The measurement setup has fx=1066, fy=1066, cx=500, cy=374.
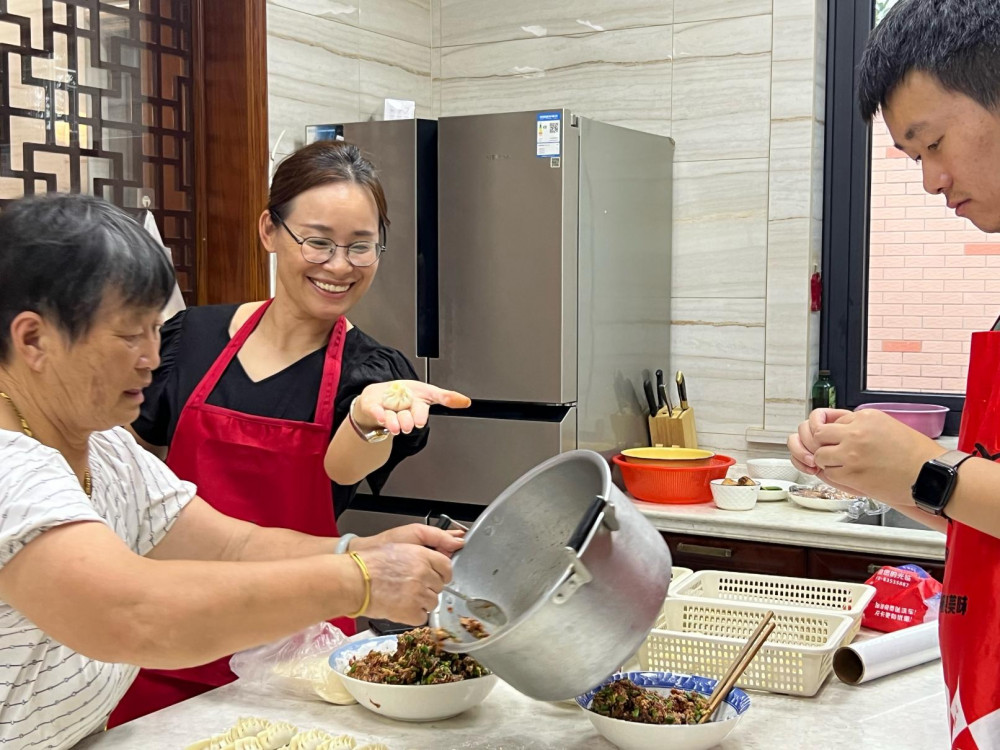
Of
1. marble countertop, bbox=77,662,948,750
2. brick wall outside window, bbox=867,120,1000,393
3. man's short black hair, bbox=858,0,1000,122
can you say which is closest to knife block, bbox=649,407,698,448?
brick wall outside window, bbox=867,120,1000,393

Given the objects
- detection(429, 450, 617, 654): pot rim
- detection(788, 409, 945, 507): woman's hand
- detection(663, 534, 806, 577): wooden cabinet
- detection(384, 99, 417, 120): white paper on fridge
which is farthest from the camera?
detection(384, 99, 417, 120): white paper on fridge

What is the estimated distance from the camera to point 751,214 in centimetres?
363

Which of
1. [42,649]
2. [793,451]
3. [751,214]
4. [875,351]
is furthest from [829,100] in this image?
[42,649]

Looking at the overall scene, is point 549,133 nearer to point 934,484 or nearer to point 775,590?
point 775,590

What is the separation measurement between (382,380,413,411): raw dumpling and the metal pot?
375 mm

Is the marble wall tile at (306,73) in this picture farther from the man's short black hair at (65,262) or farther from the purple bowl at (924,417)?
the man's short black hair at (65,262)

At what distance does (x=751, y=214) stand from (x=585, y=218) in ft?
2.36

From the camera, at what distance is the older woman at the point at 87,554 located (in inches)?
45.4

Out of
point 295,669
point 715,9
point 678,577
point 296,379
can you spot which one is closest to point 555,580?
point 295,669

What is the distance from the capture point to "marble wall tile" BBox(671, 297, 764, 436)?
3.66 m

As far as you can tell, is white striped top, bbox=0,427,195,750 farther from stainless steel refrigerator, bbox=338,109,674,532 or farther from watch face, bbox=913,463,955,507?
stainless steel refrigerator, bbox=338,109,674,532

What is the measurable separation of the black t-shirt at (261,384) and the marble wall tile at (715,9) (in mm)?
2086

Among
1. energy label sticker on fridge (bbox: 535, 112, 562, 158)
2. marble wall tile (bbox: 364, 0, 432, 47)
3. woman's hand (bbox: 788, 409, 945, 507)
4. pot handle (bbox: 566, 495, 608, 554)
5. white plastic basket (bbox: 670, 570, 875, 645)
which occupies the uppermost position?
marble wall tile (bbox: 364, 0, 432, 47)

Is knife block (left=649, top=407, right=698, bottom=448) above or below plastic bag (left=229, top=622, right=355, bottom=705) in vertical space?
above
